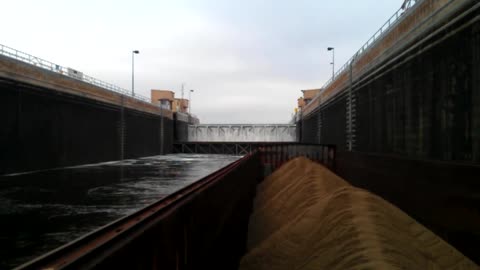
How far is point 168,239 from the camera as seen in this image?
317 cm

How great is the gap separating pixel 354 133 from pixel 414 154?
34.1 feet

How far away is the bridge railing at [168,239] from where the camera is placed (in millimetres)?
2139

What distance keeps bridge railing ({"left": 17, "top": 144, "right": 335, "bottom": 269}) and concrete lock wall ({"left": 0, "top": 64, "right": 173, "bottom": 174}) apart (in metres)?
23.2

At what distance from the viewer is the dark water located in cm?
906

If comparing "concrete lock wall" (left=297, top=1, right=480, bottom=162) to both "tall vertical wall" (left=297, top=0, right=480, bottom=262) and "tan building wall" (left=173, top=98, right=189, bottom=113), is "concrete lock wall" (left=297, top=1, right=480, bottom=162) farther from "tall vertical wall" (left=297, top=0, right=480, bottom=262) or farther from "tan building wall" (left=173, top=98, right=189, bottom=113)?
"tan building wall" (left=173, top=98, right=189, bottom=113)

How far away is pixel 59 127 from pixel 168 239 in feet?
101

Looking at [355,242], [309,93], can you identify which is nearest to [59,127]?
[355,242]

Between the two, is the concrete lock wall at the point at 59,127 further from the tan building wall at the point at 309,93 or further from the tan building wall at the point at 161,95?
the tan building wall at the point at 309,93

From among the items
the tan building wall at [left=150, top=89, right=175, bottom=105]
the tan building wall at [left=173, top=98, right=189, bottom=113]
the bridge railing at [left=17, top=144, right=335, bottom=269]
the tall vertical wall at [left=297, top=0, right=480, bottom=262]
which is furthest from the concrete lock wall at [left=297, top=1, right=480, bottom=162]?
the tan building wall at [left=173, top=98, right=189, bottom=113]

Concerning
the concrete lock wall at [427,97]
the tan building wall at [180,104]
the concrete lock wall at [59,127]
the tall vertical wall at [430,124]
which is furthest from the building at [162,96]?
the tall vertical wall at [430,124]

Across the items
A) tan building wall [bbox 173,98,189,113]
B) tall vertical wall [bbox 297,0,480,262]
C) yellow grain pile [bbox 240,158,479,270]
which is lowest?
yellow grain pile [bbox 240,158,479,270]

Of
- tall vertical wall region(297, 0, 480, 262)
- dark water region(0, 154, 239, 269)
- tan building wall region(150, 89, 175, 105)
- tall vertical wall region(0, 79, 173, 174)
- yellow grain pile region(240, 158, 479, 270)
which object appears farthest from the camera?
tan building wall region(150, 89, 175, 105)

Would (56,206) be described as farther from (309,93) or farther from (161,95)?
(161,95)

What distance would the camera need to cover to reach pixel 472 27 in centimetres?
1002
